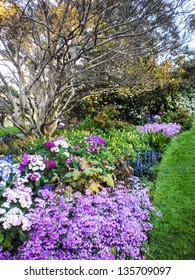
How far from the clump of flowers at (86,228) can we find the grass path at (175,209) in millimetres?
187

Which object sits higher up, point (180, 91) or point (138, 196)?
point (180, 91)

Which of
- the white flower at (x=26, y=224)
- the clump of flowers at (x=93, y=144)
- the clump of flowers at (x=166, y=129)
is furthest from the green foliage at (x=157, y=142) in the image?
the white flower at (x=26, y=224)

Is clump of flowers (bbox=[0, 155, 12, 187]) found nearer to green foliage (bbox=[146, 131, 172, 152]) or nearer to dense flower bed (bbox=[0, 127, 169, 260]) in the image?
dense flower bed (bbox=[0, 127, 169, 260])

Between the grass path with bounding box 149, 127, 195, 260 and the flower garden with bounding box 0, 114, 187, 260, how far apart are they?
0.49 feet

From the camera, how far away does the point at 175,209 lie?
11.3 ft

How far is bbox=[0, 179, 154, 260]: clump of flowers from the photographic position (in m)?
2.37

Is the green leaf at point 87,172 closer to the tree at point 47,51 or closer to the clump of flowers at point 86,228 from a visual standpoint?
the clump of flowers at point 86,228

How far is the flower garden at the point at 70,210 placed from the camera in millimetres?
2408

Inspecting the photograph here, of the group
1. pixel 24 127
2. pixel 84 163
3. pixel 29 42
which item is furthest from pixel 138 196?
pixel 29 42

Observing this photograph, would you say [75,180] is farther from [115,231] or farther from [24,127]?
[24,127]

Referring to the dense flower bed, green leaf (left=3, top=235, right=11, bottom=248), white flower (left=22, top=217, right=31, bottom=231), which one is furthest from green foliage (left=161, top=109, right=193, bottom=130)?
green leaf (left=3, top=235, right=11, bottom=248)

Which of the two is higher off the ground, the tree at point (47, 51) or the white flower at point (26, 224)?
the tree at point (47, 51)

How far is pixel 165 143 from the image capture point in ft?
21.1
